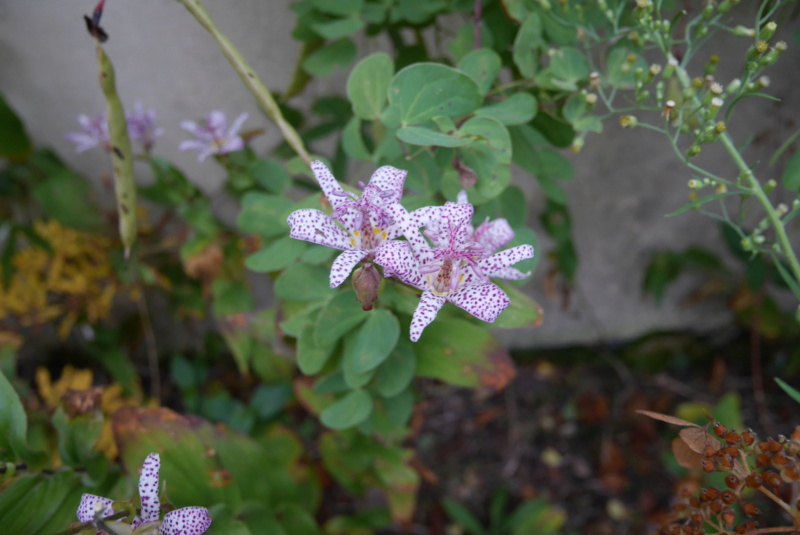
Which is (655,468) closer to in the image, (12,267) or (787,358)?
(787,358)

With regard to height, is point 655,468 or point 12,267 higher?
point 12,267

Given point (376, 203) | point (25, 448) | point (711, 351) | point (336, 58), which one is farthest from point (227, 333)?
point (711, 351)

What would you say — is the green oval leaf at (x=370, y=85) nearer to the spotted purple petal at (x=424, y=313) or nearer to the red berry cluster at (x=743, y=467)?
the spotted purple petal at (x=424, y=313)

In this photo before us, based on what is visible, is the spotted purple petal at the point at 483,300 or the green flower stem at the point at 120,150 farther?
the green flower stem at the point at 120,150

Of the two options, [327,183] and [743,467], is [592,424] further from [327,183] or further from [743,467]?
[327,183]

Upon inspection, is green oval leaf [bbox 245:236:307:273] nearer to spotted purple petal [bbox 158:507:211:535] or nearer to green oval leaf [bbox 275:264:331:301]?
green oval leaf [bbox 275:264:331:301]

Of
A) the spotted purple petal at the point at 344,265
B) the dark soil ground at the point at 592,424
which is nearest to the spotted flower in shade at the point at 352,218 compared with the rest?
the spotted purple petal at the point at 344,265

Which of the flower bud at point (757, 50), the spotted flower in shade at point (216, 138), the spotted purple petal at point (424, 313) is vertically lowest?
the spotted purple petal at point (424, 313)
